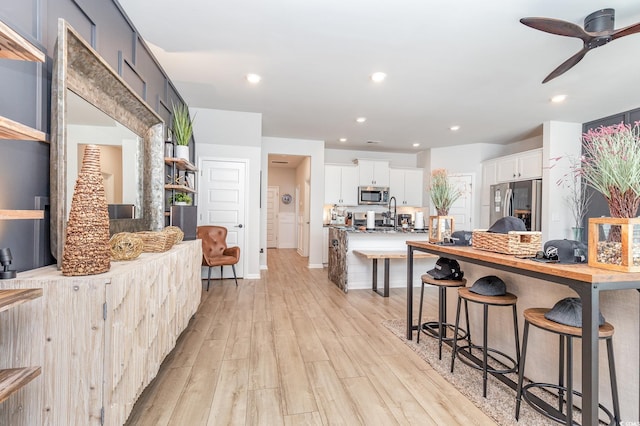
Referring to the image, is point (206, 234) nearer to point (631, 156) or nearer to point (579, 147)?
point (631, 156)

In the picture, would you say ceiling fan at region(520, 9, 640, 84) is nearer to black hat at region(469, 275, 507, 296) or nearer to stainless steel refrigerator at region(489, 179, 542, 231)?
black hat at region(469, 275, 507, 296)

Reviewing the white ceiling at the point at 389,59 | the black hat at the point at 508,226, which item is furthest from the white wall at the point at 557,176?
the black hat at the point at 508,226

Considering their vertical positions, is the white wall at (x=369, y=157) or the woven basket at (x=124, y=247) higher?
the white wall at (x=369, y=157)

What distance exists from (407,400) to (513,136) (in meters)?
5.69

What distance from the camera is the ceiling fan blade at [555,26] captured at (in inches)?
74.1

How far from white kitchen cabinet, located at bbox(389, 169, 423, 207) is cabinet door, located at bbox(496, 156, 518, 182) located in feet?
5.63

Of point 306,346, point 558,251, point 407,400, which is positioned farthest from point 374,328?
point 558,251

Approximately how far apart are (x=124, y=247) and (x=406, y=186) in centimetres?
626

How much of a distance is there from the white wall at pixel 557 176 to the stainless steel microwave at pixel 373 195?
2.93m

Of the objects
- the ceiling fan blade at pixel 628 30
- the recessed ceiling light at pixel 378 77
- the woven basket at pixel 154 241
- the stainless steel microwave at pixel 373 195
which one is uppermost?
the recessed ceiling light at pixel 378 77

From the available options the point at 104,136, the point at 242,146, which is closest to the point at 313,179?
the point at 242,146

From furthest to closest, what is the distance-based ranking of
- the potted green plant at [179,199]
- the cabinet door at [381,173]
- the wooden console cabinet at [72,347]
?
the cabinet door at [381,173], the potted green plant at [179,199], the wooden console cabinet at [72,347]

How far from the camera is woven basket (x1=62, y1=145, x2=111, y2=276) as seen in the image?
1.25 meters

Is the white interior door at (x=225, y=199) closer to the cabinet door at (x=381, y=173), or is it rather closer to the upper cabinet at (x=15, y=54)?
the cabinet door at (x=381, y=173)
